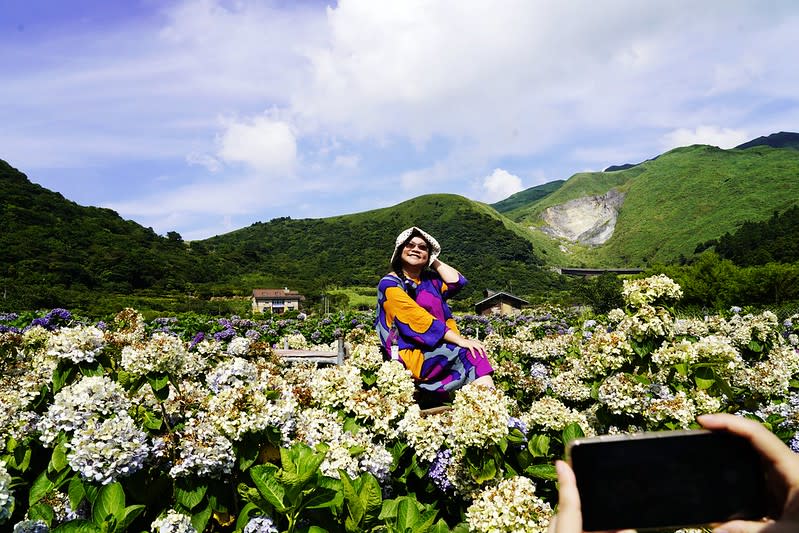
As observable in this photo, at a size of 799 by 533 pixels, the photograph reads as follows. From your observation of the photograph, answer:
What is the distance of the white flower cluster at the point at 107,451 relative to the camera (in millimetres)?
1806

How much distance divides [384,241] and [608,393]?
137010 mm

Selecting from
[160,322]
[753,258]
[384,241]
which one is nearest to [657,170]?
[384,241]

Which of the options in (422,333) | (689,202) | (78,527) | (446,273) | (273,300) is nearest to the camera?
(78,527)

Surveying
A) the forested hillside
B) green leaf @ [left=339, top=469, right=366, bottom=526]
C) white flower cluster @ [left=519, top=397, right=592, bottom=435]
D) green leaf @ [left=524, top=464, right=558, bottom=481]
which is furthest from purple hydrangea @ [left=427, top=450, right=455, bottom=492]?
the forested hillside

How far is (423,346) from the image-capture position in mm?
4316

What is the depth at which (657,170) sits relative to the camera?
15388cm

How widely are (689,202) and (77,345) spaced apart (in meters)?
137

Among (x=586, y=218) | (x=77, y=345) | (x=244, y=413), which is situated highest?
(x=586, y=218)

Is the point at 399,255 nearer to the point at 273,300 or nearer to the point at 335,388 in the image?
the point at 335,388

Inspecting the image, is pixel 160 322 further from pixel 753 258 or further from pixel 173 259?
pixel 173 259

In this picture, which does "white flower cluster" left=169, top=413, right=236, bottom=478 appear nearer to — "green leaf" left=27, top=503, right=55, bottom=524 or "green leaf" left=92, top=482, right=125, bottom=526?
"green leaf" left=92, top=482, right=125, bottom=526

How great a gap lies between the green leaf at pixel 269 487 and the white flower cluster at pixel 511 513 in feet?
2.44

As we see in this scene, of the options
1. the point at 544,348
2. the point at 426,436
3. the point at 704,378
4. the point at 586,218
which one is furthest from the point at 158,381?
the point at 586,218

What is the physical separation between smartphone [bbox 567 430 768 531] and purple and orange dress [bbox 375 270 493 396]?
11.4ft
